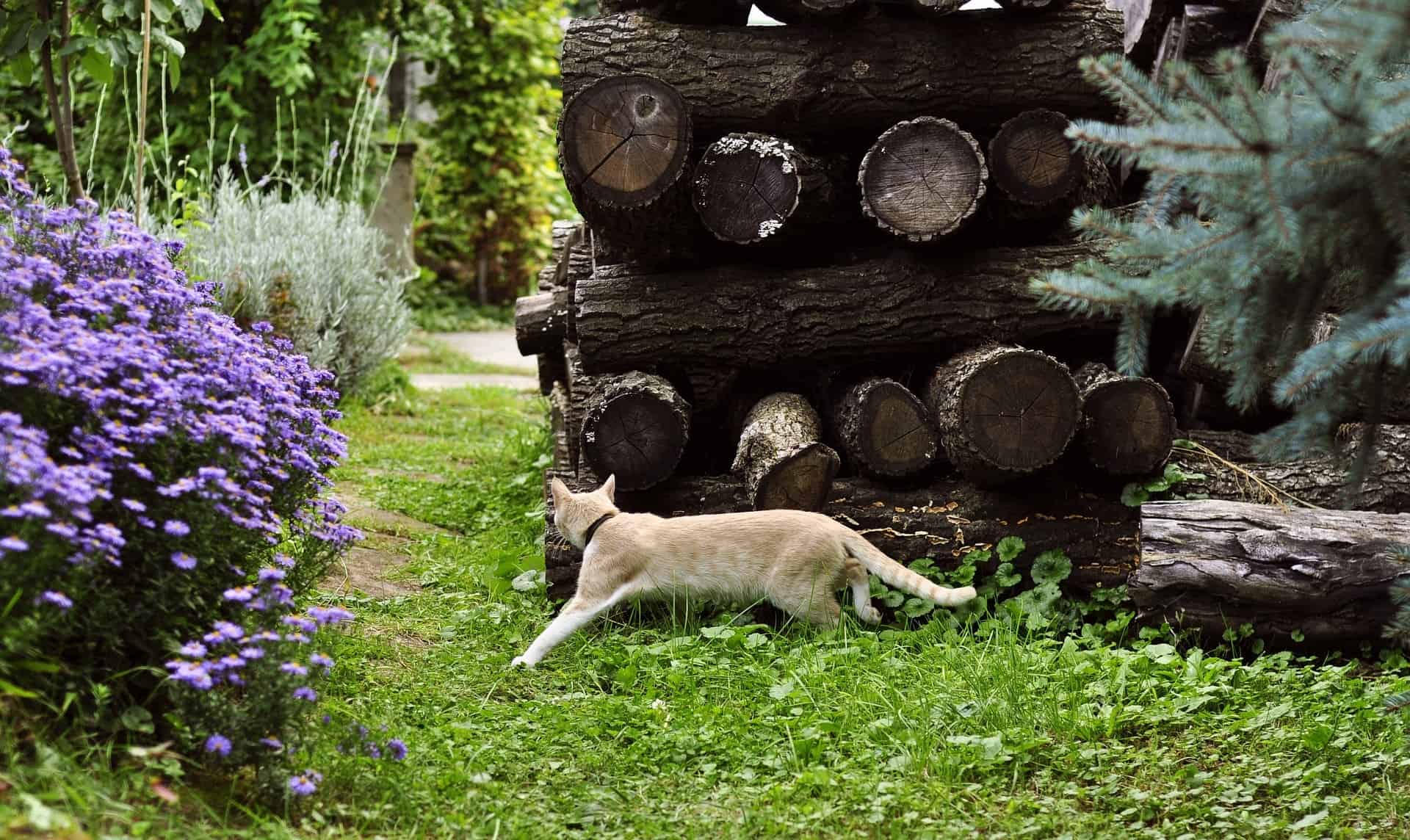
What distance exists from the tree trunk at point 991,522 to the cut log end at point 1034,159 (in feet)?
3.75

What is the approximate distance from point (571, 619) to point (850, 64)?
2.41 metres

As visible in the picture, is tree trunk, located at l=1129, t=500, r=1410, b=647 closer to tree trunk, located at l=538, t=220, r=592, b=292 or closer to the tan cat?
the tan cat

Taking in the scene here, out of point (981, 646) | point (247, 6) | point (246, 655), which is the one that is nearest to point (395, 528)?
point (981, 646)

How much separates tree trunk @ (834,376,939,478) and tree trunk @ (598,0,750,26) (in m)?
1.62

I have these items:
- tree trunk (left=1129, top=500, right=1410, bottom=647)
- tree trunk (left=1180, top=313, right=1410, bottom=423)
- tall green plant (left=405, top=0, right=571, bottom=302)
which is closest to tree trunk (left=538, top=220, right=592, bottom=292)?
tree trunk (left=1180, top=313, right=1410, bottom=423)

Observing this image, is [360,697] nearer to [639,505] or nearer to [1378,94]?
[639,505]

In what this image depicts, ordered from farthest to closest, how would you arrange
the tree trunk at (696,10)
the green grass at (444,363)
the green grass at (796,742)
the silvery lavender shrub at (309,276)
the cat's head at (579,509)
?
the green grass at (444,363) → the silvery lavender shrub at (309,276) → the tree trunk at (696,10) → the cat's head at (579,509) → the green grass at (796,742)

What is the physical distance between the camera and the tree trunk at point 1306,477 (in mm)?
4910

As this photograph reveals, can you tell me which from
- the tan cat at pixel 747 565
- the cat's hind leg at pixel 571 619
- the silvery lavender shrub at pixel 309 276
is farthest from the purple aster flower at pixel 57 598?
the silvery lavender shrub at pixel 309 276

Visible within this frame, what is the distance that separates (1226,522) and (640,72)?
274 cm

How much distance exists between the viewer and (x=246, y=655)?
2785 millimetres

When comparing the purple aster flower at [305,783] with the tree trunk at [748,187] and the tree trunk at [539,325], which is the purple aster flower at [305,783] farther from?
the tree trunk at [539,325]

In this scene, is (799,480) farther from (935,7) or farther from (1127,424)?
(935,7)

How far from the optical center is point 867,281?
5133 millimetres
